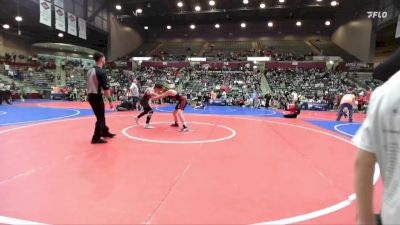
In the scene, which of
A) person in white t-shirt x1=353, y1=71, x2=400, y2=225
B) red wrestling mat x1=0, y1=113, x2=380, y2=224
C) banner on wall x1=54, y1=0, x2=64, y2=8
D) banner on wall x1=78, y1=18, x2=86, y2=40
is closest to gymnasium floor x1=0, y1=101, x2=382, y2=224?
red wrestling mat x1=0, y1=113, x2=380, y2=224

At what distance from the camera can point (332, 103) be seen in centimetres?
2045

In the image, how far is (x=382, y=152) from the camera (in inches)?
37.4

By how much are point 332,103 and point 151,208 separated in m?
20.1

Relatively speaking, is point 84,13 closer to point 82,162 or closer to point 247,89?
point 247,89

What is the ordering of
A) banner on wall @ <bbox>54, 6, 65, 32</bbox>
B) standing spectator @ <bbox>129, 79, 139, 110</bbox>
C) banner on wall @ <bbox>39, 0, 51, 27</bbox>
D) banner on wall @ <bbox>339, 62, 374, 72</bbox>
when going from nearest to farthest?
standing spectator @ <bbox>129, 79, 139, 110</bbox>, banner on wall @ <bbox>39, 0, 51, 27</bbox>, banner on wall @ <bbox>54, 6, 65, 32</bbox>, banner on wall @ <bbox>339, 62, 374, 72</bbox>

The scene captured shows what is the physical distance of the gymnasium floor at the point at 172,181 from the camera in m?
2.82

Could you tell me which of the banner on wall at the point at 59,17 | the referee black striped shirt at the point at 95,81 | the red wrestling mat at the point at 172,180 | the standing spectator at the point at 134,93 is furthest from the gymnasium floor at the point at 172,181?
the banner on wall at the point at 59,17

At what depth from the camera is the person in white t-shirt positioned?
2.97 ft

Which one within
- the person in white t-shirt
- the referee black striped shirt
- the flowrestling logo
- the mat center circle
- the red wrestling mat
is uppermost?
the flowrestling logo

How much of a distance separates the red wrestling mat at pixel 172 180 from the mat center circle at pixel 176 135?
7cm

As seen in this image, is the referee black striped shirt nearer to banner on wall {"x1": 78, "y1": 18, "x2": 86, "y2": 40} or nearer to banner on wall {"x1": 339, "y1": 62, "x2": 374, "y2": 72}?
banner on wall {"x1": 78, "y1": 18, "x2": 86, "y2": 40}

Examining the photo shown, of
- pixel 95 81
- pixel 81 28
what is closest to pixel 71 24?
pixel 81 28

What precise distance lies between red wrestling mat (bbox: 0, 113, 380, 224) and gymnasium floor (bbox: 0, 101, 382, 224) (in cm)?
1

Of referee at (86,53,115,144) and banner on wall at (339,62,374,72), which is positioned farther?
banner on wall at (339,62,374,72)
